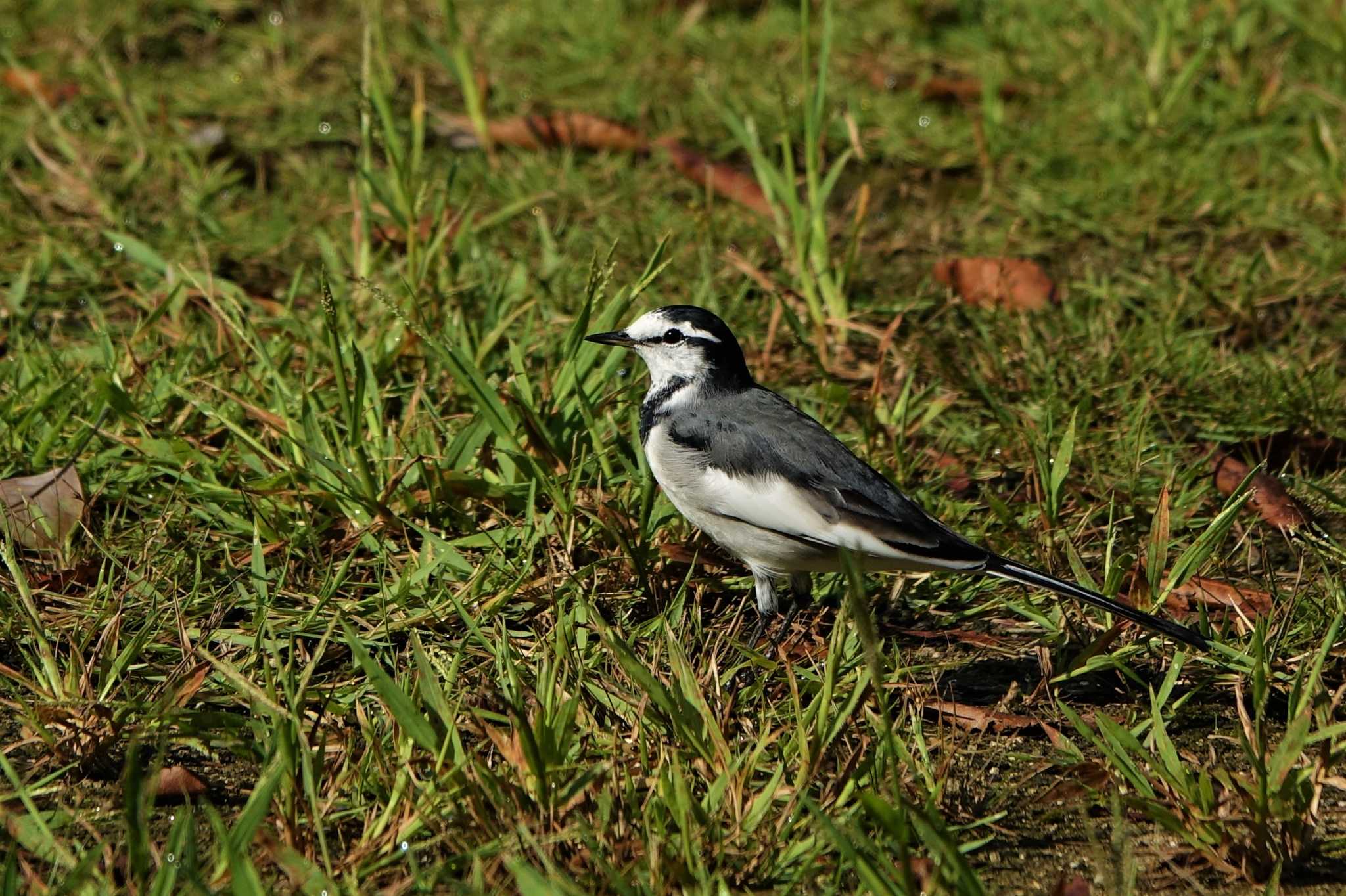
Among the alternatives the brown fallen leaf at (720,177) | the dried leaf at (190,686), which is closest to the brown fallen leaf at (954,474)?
the brown fallen leaf at (720,177)

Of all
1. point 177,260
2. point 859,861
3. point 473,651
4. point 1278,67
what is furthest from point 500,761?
point 1278,67

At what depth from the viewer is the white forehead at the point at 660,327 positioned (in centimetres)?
408

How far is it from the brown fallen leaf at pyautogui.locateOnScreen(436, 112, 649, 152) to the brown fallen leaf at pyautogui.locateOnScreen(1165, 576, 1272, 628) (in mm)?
3035

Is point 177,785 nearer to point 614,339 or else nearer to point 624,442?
point 624,442

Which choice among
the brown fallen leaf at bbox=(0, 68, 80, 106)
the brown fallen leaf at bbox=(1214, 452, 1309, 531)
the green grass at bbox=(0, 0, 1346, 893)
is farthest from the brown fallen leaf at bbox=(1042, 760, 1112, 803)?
the brown fallen leaf at bbox=(0, 68, 80, 106)

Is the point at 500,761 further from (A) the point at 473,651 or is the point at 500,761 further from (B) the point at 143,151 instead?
(B) the point at 143,151

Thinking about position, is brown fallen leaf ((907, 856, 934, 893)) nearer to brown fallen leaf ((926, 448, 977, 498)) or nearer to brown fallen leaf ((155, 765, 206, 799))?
brown fallen leaf ((155, 765, 206, 799))

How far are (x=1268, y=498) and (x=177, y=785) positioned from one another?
2921mm

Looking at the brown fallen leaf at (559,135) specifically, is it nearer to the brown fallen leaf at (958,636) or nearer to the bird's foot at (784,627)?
the bird's foot at (784,627)

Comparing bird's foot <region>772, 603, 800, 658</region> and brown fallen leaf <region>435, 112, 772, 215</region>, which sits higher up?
brown fallen leaf <region>435, 112, 772, 215</region>

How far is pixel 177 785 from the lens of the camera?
3.00 meters

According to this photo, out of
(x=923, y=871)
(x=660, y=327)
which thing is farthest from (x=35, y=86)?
(x=923, y=871)

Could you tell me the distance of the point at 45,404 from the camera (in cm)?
414

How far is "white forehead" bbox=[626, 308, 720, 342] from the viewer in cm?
408
